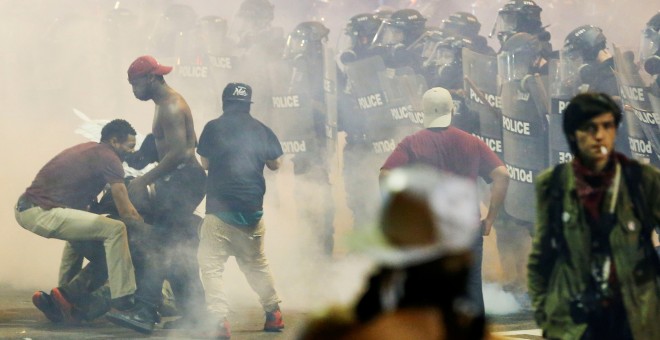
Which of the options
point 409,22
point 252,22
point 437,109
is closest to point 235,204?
point 437,109

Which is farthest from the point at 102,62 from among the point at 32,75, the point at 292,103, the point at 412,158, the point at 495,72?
the point at 412,158

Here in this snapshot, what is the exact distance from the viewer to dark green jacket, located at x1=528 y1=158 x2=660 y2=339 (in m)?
4.34

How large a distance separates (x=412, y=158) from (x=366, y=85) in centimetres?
393

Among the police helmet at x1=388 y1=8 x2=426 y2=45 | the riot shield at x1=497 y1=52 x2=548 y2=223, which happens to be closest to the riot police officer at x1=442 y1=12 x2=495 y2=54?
the police helmet at x1=388 y1=8 x2=426 y2=45

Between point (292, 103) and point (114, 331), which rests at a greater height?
point (292, 103)

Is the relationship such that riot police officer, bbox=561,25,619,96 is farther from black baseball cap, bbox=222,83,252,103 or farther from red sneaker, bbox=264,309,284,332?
red sneaker, bbox=264,309,284,332

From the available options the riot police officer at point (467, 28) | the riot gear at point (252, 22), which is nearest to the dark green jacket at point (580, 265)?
the riot police officer at point (467, 28)

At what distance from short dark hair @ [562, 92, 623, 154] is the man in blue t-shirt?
3745 mm

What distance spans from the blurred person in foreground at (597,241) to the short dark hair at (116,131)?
14.1ft

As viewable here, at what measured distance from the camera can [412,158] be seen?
6918 mm

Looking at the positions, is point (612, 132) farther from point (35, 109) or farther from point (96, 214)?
point (35, 109)

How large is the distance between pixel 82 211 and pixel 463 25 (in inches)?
183

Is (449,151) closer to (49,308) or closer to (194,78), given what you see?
(49,308)

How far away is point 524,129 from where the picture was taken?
9812 mm
